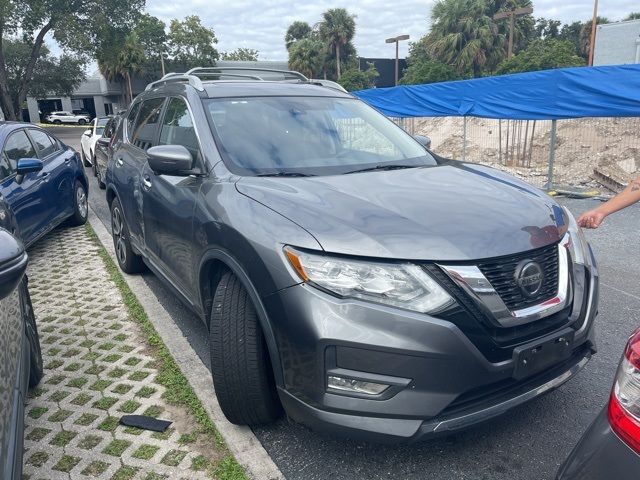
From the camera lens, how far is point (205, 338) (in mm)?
3842

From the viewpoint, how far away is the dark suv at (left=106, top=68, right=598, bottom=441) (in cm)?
203

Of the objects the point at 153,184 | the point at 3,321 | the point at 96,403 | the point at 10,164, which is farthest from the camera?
the point at 10,164

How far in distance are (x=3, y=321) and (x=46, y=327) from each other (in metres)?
2.31

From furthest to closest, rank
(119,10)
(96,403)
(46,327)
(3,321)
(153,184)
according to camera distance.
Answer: (119,10), (46,327), (153,184), (96,403), (3,321)

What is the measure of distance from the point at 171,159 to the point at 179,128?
0.74 meters

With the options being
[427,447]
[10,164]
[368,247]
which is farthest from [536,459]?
[10,164]

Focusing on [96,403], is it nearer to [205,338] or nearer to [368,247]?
[205,338]

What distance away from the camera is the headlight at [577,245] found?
2.49 m

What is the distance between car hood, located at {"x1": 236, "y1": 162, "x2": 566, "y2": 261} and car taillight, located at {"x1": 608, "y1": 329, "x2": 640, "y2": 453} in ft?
2.55

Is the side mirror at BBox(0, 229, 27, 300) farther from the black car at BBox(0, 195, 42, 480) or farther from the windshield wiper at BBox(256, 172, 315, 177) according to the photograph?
the windshield wiper at BBox(256, 172, 315, 177)


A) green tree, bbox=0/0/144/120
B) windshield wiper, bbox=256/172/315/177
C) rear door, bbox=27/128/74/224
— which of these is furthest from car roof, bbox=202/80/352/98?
green tree, bbox=0/0/144/120

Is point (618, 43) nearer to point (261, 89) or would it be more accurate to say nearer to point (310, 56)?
point (310, 56)

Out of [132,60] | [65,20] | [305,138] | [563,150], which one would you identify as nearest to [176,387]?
[305,138]

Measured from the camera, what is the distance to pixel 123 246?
516 centimetres
